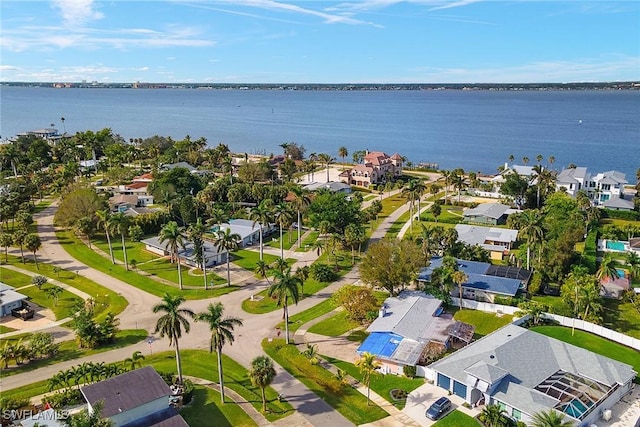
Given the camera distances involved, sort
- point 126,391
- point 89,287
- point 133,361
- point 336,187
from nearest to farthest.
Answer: point 126,391 < point 133,361 < point 89,287 < point 336,187

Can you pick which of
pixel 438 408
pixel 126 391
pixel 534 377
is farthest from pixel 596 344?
pixel 126 391

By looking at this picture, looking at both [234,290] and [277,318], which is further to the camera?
[234,290]

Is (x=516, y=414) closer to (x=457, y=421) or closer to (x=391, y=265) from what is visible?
(x=457, y=421)

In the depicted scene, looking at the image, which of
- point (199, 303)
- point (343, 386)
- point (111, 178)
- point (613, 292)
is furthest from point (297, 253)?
point (111, 178)

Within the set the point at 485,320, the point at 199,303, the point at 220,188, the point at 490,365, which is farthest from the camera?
the point at 220,188

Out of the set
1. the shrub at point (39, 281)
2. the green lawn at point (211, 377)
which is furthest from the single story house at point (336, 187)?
the green lawn at point (211, 377)

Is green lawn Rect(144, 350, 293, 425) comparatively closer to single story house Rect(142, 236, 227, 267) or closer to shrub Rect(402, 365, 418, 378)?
shrub Rect(402, 365, 418, 378)

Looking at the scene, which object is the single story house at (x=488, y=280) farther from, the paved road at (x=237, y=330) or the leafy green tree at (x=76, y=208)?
the leafy green tree at (x=76, y=208)

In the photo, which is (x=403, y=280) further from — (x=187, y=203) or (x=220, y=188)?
(x=220, y=188)
